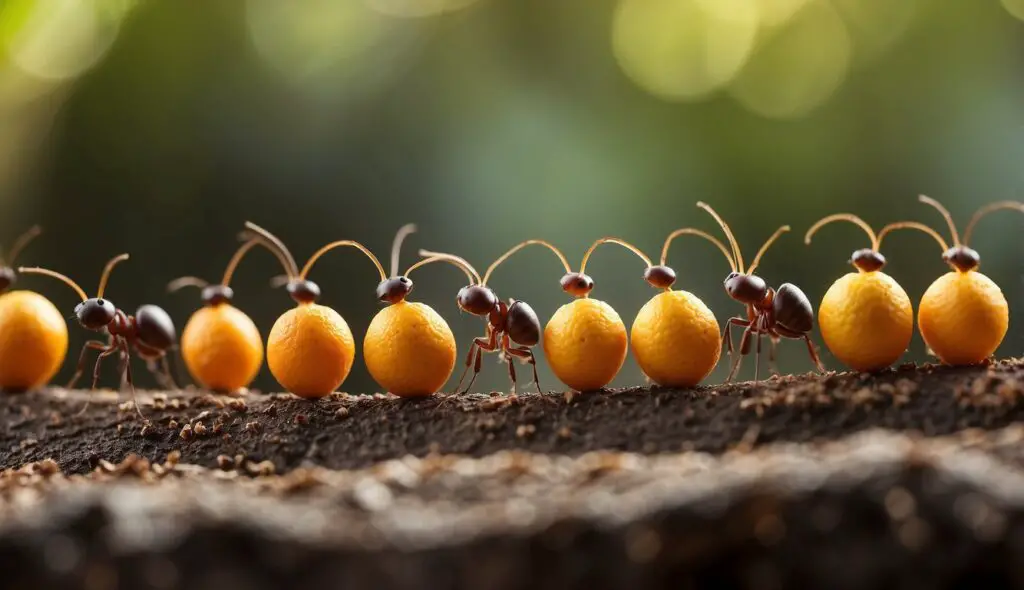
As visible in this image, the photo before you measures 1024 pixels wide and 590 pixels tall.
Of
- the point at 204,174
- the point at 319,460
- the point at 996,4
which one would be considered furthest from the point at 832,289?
the point at 204,174

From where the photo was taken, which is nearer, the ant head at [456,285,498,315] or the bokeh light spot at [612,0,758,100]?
the ant head at [456,285,498,315]

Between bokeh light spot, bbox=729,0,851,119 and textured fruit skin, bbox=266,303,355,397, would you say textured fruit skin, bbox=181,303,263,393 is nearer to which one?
textured fruit skin, bbox=266,303,355,397

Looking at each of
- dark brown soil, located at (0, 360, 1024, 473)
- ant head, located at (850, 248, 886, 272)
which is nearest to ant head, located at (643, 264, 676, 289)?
dark brown soil, located at (0, 360, 1024, 473)

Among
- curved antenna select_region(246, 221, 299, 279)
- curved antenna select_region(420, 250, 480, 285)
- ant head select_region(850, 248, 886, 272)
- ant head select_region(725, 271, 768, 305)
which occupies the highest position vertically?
curved antenna select_region(246, 221, 299, 279)

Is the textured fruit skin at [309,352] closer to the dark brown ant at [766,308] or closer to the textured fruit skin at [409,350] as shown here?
the textured fruit skin at [409,350]

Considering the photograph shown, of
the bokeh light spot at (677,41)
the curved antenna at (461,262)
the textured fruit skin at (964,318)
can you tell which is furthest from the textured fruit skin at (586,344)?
the bokeh light spot at (677,41)

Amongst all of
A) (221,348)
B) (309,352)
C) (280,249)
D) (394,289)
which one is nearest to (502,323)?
(394,289)
